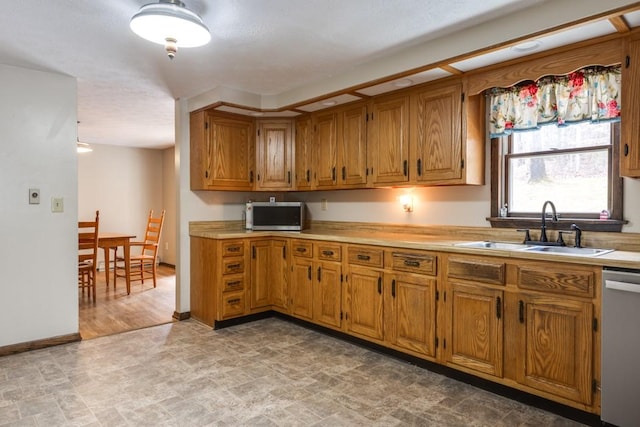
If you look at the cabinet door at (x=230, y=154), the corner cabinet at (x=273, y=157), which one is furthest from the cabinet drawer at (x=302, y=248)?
the cabinet door at (x=230, y=154)

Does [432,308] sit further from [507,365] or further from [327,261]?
[327,261]

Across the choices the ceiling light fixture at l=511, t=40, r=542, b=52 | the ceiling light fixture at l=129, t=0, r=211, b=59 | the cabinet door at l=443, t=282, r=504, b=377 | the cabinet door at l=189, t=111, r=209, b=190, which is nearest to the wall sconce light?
the cabinet door at l=443, t=282, r=504, b=377

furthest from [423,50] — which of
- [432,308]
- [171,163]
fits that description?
[171,163]

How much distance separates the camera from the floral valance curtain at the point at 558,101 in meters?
2.36

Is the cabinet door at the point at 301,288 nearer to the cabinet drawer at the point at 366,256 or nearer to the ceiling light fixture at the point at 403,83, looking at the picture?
the cabinet drawer at the point at 366,256

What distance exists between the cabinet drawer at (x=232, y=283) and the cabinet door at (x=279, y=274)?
34 cm

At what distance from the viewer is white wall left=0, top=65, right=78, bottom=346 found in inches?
123

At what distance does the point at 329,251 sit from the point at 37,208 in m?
2.40

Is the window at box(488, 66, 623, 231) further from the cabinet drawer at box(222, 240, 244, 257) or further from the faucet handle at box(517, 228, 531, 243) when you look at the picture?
the cabinet drawer at box(222, 240, 244, 257)

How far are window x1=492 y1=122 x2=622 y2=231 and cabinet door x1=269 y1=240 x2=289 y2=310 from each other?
1.95m

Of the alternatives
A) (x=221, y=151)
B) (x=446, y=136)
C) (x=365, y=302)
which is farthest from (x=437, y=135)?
(x=221, y=151)

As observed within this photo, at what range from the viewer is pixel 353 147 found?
3637 millimetres

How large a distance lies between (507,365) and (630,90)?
1.65 m

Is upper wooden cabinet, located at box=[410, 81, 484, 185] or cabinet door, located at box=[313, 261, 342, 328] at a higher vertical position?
upper wooden cabinet, located at box=[410, 81, 484, 185]
